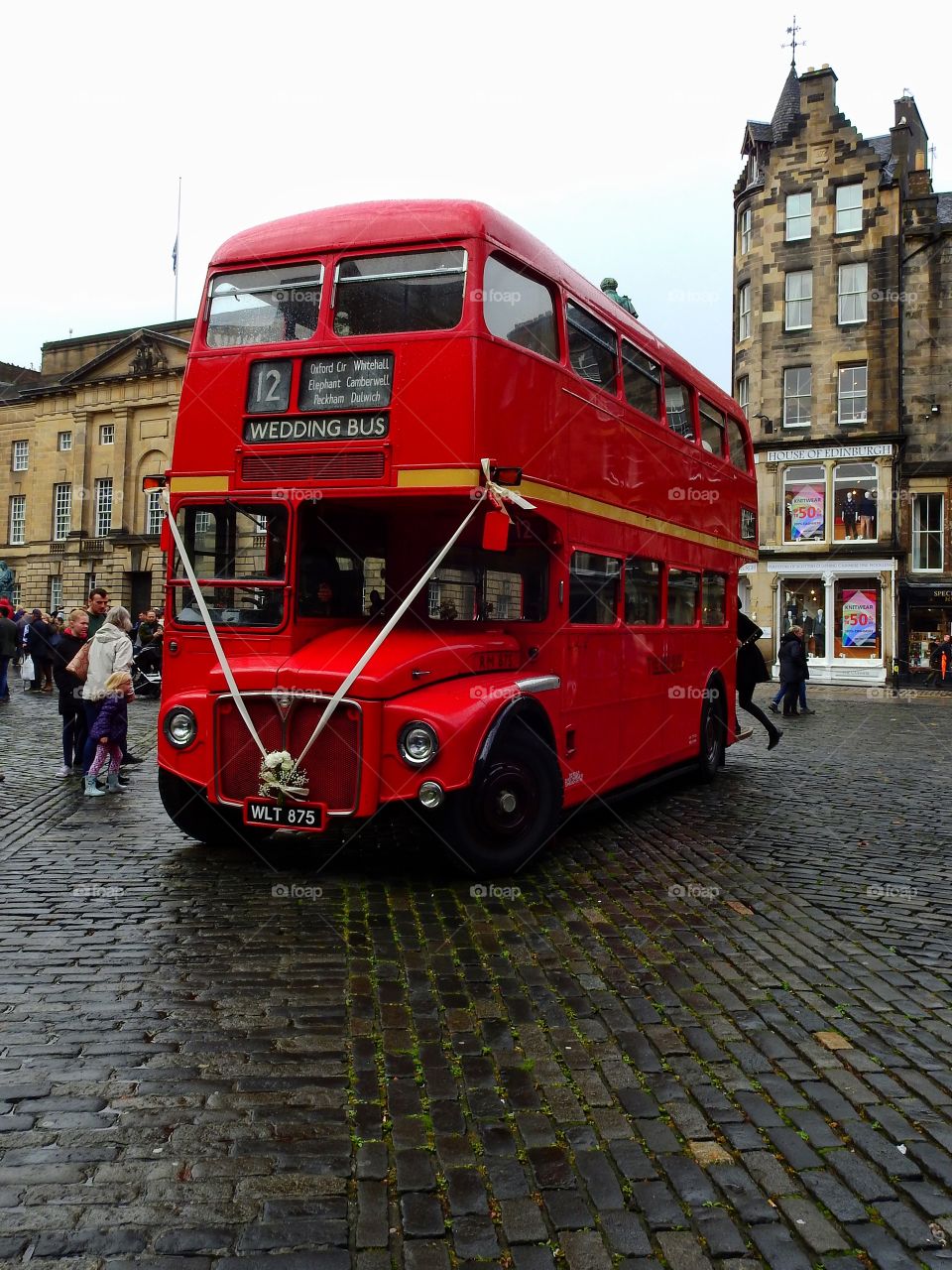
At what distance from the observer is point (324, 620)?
25.4 ft

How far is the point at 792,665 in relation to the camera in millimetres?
21547

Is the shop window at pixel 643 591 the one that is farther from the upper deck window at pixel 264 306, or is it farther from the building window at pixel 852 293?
the building window at pixel 852 293

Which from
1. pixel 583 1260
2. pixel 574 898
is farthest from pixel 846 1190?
pixel 574 898

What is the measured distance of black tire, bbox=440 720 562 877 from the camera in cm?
682

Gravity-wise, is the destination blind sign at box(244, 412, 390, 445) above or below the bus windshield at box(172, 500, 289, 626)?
above

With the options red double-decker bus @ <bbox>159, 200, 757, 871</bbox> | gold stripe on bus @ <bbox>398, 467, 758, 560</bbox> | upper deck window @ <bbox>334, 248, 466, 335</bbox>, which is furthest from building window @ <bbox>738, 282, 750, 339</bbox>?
upper deck window @ <bbox>334, 248, 466, 335</bbox>

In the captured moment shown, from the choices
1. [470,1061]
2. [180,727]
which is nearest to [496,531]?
[180,727]

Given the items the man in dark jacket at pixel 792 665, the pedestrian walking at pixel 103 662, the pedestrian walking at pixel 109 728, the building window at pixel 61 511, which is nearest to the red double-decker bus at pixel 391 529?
the pedestrian walking at pixel 109 728

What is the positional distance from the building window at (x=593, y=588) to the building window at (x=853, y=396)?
101 feet

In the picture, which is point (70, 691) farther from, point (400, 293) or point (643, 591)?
point (400, 293)

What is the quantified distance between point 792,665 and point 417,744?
647 inches

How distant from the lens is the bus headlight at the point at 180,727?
7.34 metres

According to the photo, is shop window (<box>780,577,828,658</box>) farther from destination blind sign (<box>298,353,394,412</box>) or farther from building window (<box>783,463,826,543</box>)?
destination blind sign (<box>298,353,394,412</box>)

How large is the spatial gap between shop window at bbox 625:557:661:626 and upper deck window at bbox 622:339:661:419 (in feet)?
4.76
